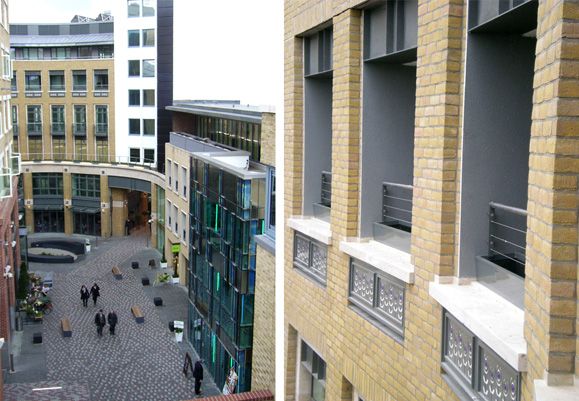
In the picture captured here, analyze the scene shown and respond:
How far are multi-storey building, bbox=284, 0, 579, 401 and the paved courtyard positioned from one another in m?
18.6

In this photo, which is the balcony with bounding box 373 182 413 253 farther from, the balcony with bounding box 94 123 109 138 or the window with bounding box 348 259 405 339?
the balcony with bounding box 94 123 109 138

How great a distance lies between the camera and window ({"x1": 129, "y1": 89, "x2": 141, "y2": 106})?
207 ft

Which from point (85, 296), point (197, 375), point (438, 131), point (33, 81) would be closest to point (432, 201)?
point (438, 131)

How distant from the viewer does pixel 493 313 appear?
16.6 feet

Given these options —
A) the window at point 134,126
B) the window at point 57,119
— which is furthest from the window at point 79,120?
the window at point 134,126

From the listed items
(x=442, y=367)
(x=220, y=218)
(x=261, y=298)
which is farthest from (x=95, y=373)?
(x=442, y=367)

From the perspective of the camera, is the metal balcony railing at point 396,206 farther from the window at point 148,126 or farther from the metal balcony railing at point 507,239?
the window at point 148,126

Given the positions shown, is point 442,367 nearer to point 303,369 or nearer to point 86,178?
point 303,369

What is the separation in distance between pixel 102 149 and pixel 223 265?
40.9 m

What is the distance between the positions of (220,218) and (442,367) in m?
22.2

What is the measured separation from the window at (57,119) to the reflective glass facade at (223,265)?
36311 millimetres

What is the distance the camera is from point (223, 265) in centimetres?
2700

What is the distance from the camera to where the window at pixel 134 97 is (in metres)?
63.0

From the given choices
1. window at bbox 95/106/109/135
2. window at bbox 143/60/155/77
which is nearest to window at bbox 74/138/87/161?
window at bbox 95/106/109/135
